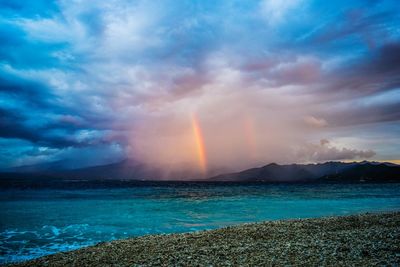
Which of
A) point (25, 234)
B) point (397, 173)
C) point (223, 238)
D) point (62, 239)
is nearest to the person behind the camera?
point (223, 238)

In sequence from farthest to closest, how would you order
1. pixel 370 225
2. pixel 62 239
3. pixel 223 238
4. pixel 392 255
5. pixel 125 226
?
pixel 125 226 < pixel 62 239 < pixel 370 225 < pixel 223 238 < pixel 392 255

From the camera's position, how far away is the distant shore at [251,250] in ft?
34.8

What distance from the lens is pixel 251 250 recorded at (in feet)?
39.7

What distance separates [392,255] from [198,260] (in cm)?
711

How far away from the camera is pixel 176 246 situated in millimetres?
13703

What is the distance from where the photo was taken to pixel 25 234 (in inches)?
888

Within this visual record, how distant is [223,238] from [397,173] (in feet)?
688

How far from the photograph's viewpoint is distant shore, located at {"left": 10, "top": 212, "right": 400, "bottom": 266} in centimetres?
1059

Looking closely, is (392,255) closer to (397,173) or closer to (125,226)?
(125,226)

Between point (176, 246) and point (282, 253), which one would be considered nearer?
point (282, 253)

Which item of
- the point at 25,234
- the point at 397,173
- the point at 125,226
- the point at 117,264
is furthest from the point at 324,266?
the point at 397,173

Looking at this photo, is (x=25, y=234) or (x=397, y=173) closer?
(x=25, y=234)

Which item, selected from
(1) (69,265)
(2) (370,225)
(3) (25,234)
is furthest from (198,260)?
(3) (25,234)

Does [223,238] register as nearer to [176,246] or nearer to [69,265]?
[176,246]
